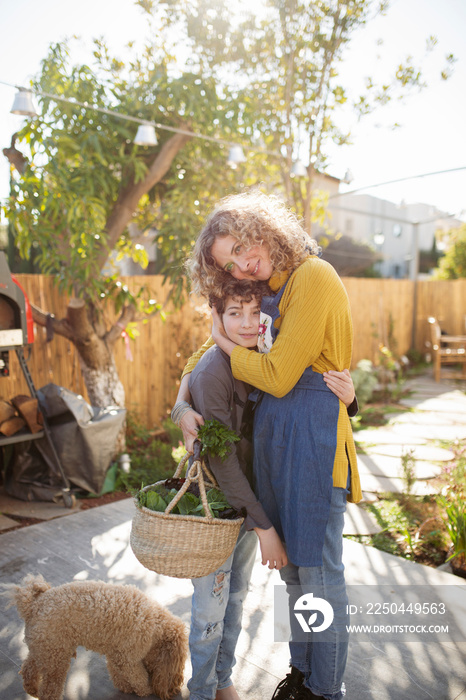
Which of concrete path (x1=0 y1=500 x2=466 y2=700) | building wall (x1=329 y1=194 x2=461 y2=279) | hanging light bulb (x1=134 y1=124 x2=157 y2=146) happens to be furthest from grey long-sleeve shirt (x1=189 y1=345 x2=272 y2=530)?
building wall (x1=329 y1=194 x2=461 y2=279)

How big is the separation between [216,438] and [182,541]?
338 mm

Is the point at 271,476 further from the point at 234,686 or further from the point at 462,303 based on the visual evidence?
the point at 462,303

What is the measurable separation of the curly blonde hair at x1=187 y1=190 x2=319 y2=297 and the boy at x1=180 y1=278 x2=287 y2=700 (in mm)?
89

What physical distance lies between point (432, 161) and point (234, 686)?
7.31m

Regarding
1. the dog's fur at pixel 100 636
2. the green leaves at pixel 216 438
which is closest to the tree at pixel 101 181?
the dog's fur at pixel 100 636

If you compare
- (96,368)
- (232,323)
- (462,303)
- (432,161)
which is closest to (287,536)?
(232,323)

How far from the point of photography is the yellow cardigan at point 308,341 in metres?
1.66

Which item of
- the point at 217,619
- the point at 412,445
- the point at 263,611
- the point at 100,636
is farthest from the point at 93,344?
the point at 412,445

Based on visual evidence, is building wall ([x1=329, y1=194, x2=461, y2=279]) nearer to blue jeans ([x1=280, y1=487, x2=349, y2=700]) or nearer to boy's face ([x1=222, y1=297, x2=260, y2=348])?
boy's face ([x1=222, y1=297, x2=260, y2=348])

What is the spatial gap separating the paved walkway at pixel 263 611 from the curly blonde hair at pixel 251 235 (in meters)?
1.66

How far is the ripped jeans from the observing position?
5.98ft

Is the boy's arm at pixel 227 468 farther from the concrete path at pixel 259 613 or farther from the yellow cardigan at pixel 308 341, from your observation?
the concrete path at pixel 259 613

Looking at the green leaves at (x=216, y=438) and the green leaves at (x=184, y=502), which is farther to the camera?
the green leaves at (x=184, y=502)

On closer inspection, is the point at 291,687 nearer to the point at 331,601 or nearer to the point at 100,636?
the point at 331,601
